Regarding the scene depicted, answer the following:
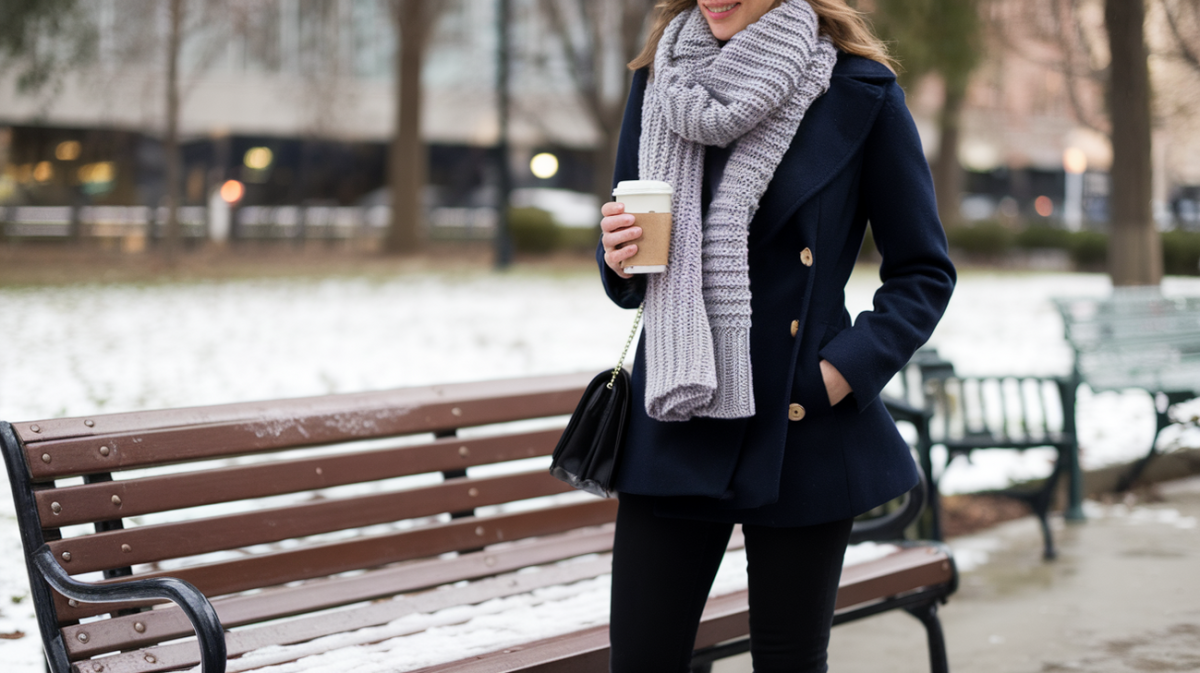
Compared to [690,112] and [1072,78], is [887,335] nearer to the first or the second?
[690,112]

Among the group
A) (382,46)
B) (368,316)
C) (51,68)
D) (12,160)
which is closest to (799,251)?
(368,316)

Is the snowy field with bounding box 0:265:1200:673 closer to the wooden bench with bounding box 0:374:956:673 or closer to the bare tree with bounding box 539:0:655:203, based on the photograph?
the wooden bench with bounding box 0:374:956:673

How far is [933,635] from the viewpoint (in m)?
3.49

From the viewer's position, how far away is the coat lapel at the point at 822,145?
2.08 m

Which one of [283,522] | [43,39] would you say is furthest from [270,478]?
[43,39]

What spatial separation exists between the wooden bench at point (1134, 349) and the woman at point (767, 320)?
435 centimetres

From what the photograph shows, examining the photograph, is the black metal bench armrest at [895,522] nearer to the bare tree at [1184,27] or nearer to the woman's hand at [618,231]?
the woman's hand at [618,231]

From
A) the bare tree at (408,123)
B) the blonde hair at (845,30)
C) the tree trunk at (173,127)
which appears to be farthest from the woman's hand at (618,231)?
the bare tree at (408,123)

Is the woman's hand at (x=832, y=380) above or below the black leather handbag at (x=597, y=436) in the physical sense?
above

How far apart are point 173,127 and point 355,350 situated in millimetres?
11908

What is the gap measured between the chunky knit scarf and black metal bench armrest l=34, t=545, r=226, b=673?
967 mm

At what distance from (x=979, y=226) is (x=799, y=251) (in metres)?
26.3

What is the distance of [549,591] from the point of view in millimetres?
3516

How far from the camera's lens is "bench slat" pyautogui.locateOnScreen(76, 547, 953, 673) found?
2.73 m
